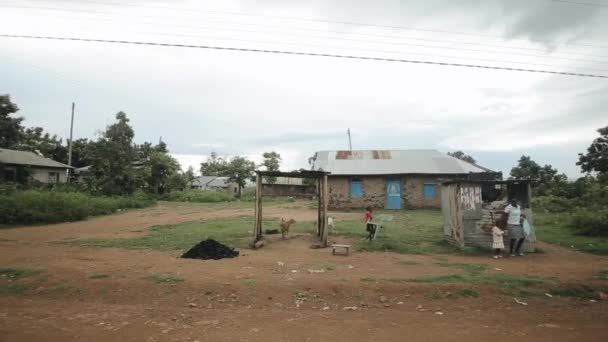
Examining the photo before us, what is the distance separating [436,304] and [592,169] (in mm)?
38931

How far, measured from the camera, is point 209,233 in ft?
49.2

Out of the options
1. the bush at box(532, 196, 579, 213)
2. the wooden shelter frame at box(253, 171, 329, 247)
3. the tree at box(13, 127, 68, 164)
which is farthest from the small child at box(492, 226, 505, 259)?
the tree at box(13, 127, 68, 164)

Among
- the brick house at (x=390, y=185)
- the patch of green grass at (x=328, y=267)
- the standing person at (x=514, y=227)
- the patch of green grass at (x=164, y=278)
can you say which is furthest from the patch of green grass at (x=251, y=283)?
the brick house at (x=390, y=185)

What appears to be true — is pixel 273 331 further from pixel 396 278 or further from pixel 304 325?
pixel 396 278

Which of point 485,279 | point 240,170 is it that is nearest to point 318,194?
point 485,279

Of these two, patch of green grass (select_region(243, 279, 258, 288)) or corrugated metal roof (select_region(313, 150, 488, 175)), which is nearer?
patch of green grass (select_region(243, 279, 258, 288))

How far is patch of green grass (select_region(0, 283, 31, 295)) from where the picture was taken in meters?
7.14

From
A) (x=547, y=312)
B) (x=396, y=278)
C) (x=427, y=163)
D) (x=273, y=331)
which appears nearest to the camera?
(x=273, y=331)

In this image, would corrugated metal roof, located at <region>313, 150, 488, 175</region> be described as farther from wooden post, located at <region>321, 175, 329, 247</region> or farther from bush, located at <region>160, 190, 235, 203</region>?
wooden post, located at <region>321, 175, 329, 247</region>

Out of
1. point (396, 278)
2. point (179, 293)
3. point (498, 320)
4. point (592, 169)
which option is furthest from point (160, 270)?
point (592, 169)

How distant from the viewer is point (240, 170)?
4966 cm

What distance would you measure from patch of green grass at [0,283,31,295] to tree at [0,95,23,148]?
26.5 metres

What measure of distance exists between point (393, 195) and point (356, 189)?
2.88 meters

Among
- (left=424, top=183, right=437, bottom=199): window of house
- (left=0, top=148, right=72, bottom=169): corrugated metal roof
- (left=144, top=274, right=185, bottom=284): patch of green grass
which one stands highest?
(left=0, top=148, right=72, bottom=169): corrugated metal roof
